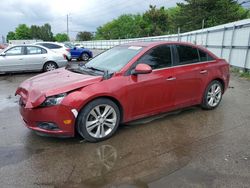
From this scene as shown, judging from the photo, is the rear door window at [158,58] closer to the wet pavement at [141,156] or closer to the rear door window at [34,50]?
the wet pavement at [141,156]

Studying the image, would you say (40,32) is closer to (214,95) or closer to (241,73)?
(241,73)

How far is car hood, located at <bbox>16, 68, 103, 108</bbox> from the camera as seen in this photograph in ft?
12.1

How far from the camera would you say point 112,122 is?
4105 millimetres

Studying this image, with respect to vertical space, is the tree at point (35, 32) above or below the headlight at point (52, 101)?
above

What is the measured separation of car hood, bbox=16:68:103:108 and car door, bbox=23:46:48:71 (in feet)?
24.3

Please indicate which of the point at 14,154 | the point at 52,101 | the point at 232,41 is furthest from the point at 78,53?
the point at 14,154

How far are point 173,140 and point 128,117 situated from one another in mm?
863

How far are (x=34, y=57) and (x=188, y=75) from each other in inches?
334

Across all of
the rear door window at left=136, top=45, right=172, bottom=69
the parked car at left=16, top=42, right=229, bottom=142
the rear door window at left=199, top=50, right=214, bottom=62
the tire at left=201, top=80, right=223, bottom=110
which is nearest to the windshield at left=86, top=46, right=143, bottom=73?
the parked car at left=16, top=42, right=229, bottom=142

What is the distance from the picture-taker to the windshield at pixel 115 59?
174 inches

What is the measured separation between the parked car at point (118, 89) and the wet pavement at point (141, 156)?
30cm

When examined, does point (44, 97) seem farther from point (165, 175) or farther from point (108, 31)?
point (108, 31)

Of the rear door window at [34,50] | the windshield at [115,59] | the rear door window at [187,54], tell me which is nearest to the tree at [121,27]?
the rear door window at [34,50]

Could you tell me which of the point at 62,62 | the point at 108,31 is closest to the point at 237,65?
the point at 62,62
